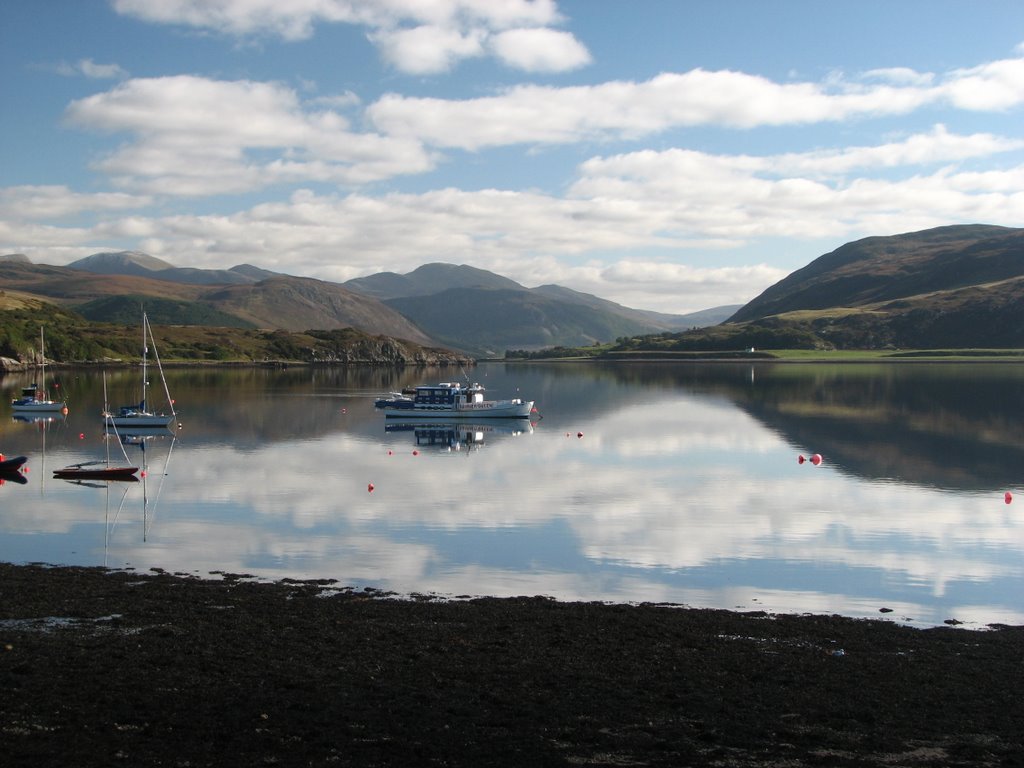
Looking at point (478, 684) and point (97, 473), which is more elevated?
point (97, 473)

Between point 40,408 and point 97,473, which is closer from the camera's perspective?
point 97,473

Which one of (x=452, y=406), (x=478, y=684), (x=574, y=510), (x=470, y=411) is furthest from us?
(x=452, y=406)

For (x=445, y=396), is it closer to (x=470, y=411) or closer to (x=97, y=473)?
(x=470, y=411)

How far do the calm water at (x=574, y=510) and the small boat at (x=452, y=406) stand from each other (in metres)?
6.82

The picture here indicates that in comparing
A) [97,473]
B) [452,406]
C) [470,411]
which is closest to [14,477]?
[97,473]

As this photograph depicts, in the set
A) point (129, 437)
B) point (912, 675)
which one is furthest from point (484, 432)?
point (912, 675)

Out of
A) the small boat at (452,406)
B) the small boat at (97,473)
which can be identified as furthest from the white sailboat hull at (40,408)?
the small boat at (97,473)

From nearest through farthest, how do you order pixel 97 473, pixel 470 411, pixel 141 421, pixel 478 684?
1. pixel 478 684
2. pixel 97 473
3. pixel 141 421
4. pixel 470 411

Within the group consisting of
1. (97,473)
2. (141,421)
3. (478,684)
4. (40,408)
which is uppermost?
(40,408)

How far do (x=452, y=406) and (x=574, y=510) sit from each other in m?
57.6

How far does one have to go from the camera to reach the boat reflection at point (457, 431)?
234 feet

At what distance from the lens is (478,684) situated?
17.7 metres

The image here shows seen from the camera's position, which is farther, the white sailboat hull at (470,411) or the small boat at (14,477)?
the white sailboat hull at (470,411)

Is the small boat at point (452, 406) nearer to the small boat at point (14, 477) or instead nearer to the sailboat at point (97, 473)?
the sailboat at point (97, 473)
